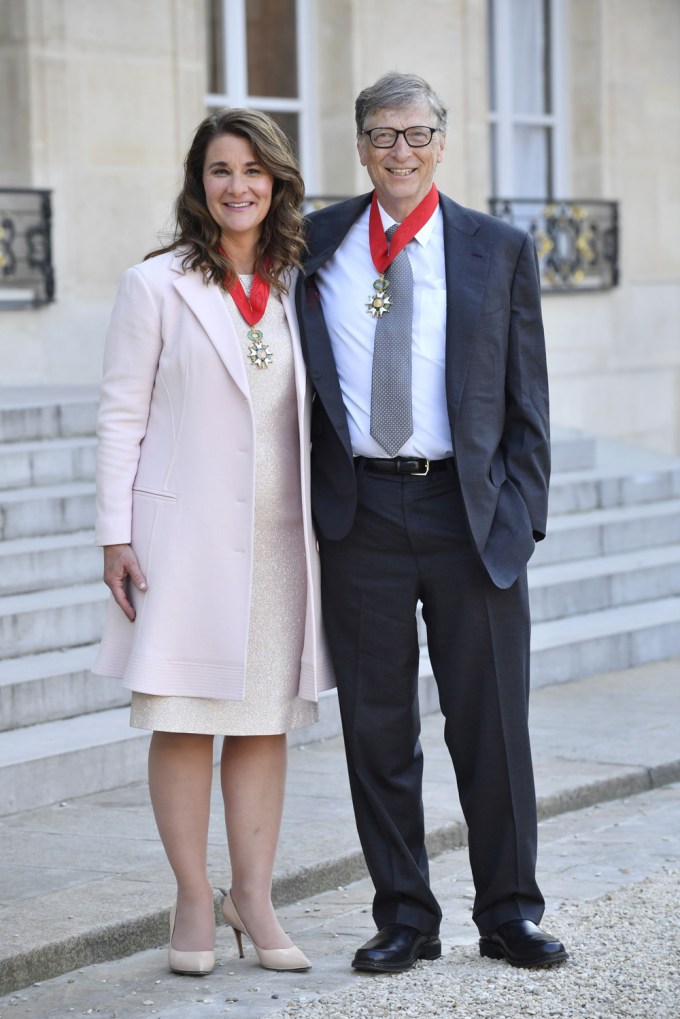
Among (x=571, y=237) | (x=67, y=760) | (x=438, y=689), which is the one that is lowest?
(x=67, y=760)

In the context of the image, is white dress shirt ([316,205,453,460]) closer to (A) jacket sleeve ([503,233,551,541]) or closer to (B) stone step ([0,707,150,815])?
(A) jacket sleeve ([503,233,551,541])

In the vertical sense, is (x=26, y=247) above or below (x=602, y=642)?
above

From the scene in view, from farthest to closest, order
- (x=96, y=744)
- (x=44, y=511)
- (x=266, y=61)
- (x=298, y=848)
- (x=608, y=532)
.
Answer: (x=266, y=61) < (x=608, y=532) < (x=44, y=511) < (x=96, y=744) < (x=298, y=848)

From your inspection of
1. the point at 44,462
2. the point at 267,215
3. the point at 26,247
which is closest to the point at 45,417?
the point at 44,462

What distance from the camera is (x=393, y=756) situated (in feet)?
13.8

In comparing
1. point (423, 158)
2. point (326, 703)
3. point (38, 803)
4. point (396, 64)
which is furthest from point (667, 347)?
point (423, 158)

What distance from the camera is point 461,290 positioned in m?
4.07

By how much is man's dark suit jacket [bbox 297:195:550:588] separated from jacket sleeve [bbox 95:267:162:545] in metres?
0.36

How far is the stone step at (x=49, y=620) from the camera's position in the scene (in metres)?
6.52

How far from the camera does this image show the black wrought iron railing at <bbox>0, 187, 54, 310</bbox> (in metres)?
9.62

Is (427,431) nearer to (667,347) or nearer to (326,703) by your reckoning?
(326,703)

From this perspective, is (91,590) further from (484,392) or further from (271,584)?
(484,392)

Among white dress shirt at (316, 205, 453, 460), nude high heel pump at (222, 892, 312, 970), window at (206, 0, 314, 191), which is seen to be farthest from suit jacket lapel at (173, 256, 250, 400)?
window at (206, 0, 314, 191)

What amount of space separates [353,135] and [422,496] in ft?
25.0
